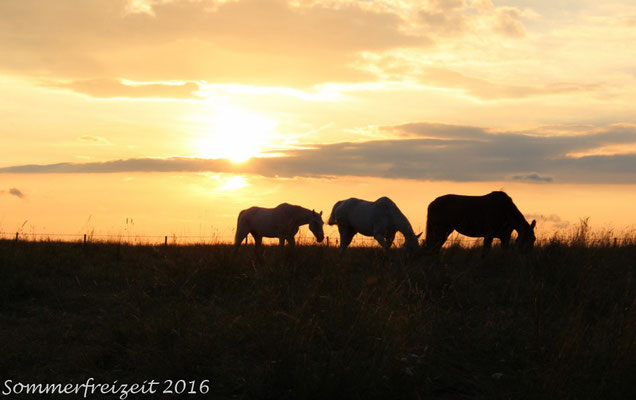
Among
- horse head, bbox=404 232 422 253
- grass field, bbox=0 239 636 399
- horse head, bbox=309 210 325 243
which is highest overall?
horse head, bbox=309 210 325 243

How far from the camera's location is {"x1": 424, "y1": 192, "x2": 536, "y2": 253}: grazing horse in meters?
14.8

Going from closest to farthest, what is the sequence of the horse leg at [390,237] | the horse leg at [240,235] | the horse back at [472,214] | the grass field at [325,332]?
1. the grass field at [325,332]
2. the horse back at [472,214]
3. the horse leg at [390,237]
4. the horse leg at [240,235]

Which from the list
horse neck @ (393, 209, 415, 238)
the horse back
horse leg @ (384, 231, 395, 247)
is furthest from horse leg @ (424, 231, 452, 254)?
horse leg @ (384, 231, 395, 247)

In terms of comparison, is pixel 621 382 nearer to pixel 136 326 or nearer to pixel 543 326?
pixel 543 326

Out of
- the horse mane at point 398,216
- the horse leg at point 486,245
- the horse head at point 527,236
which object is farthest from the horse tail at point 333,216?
the horse head at point 527,236

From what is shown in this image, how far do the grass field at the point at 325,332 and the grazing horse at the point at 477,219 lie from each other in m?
3.43

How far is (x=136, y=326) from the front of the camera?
7.32 metres

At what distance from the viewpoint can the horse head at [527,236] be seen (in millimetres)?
14109

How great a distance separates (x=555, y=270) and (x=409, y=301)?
3.64 m

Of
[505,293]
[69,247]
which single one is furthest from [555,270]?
[69,247]

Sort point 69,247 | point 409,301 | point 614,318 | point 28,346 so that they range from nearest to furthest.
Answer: point 28,346, point 614,318, point 409,301, point 69,247

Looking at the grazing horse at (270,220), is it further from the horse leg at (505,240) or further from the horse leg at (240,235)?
the horse leg at (505,240)

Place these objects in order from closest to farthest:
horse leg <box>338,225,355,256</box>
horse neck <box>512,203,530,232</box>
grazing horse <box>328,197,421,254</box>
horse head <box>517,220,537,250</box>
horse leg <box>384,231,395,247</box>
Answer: horse head <box>517,220,537,250</box> → horse neck <box>512,203,530,232</box> → horse leg <box>384,231,395,247</box> → grazing horse <box>328,197,421,254</box> → horse leg <box>338,225,355,256</box>

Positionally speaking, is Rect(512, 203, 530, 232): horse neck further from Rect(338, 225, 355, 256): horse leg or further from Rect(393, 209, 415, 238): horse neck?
Rect(338, 225, 355, 256): horse leg
